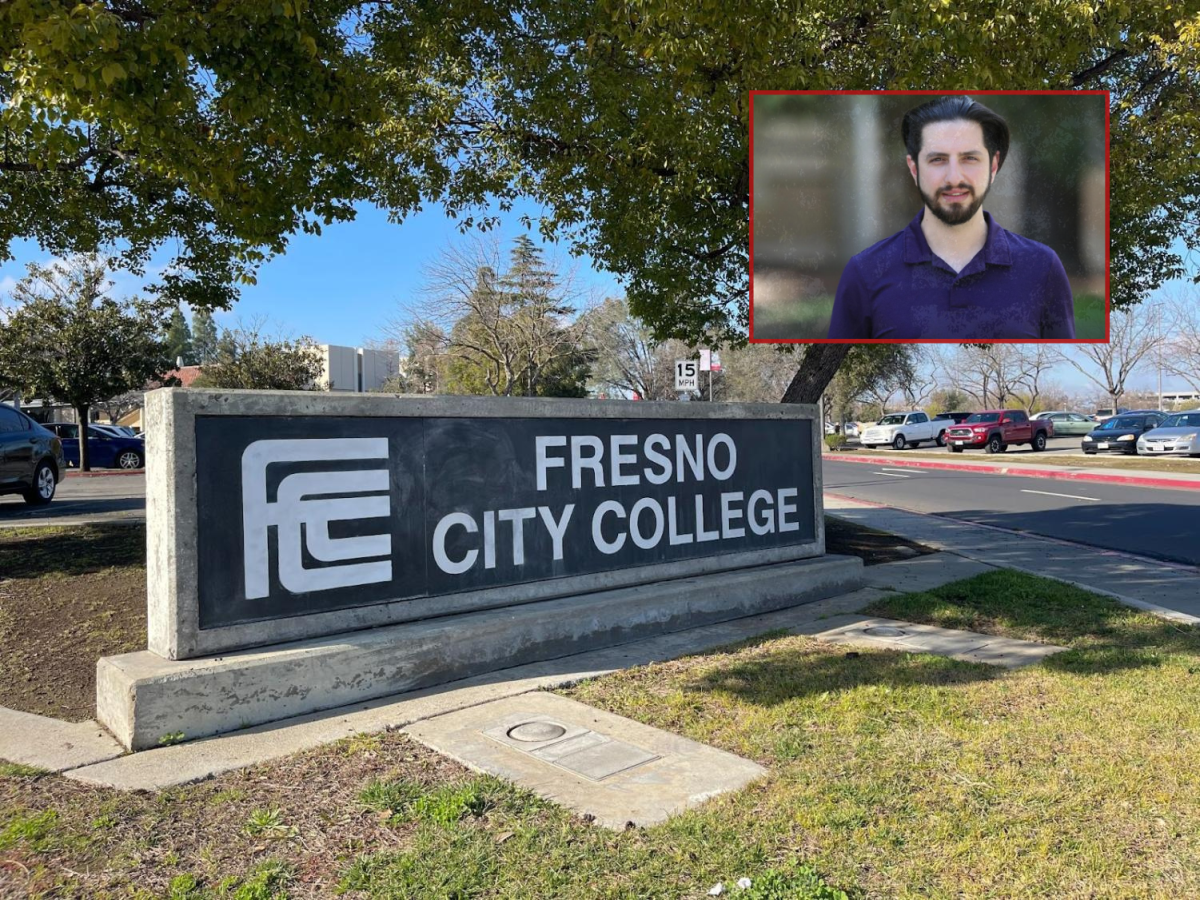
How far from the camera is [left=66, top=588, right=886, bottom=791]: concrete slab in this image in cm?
388

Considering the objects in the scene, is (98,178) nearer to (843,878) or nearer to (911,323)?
(911,323)

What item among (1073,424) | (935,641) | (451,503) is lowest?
(935,641)

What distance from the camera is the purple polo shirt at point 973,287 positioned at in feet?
27.6

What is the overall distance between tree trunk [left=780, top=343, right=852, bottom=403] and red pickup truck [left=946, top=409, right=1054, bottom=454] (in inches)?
1169

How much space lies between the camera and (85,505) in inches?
541

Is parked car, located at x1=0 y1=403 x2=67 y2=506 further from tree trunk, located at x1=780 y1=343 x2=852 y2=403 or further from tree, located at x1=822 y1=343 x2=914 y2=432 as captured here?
tree, located at x1=822 y1=343 x2=914 y2=432

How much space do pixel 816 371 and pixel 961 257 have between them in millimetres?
2056

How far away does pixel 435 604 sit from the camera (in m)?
5.46

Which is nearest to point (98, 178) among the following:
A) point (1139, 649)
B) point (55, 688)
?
point (55, 688)

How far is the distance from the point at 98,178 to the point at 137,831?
7.31 m

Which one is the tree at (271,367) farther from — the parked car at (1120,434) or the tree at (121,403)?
the parked car at (1120,434)

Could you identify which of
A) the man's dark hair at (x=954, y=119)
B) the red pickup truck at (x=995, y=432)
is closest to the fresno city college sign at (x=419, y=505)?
the man's dark hair at (x=954, y=119)

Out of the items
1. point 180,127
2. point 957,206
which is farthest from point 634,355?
point 180,127

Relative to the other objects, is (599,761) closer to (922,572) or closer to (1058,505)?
(922,572)
